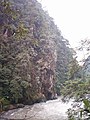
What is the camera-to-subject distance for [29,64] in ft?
108

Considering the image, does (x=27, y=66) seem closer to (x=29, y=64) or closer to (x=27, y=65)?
(x=27, y=65)

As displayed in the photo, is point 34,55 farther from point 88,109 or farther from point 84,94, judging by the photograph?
point 88,109

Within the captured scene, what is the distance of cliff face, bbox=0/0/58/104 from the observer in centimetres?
2881

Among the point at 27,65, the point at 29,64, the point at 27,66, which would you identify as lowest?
the point at 27,66

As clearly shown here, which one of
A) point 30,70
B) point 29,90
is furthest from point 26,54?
point 29,90

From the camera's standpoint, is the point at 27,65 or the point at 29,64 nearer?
the point at 27,65

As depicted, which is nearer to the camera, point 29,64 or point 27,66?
point 27,66

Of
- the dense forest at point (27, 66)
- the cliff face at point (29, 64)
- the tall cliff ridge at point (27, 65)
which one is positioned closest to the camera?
the dense forest at point (27, 66)

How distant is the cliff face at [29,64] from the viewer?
28812mm

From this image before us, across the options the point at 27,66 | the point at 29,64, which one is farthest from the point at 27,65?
the point at 29,64

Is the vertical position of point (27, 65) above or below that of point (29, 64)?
below

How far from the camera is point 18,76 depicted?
3033cm

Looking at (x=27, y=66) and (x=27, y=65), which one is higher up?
(x=27, y=65)

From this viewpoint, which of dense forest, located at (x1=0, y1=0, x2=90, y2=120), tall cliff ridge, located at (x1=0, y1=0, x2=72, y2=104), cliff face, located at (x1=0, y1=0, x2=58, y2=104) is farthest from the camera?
cliff face, located at (x1=0, y1=0, x2=58, y2=104)
